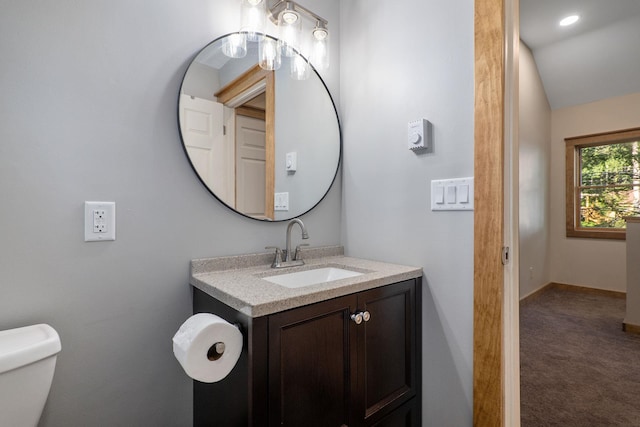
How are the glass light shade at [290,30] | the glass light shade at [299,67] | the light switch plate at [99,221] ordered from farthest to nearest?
1. the glass light shade at [299,67]
2. the glass light shade at [290,30]
3. the light switch plate at [99,221]

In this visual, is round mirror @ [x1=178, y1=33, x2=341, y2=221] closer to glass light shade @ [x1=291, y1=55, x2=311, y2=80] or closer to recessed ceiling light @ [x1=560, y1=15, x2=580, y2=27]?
glass light shade @ [x1=291, y1=55, x2=311, y2=80]

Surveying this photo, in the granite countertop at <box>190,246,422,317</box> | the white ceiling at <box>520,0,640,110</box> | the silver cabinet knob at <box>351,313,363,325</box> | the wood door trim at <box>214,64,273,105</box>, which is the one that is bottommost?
the silver cabinet knob at <box>351,313,363,325</box>

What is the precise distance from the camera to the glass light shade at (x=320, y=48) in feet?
5.07

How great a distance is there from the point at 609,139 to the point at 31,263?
217 inches

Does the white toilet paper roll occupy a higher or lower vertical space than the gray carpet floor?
higher

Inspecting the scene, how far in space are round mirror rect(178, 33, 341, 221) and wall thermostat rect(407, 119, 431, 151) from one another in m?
0.49

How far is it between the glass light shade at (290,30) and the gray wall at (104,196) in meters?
0.31

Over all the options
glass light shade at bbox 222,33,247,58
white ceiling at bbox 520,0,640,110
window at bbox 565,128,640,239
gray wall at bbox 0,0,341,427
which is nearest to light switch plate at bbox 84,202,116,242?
gray wall at bbox 0,0,341,427

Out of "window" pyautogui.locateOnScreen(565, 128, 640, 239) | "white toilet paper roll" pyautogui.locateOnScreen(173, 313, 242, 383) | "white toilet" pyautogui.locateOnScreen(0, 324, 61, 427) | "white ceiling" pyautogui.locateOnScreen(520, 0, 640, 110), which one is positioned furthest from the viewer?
"window" pyautogui.locateOnScreen(565, 128, 640, 239)

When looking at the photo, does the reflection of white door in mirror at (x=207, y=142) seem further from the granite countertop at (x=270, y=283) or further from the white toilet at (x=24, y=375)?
the white toilet at (x=24, y=375)

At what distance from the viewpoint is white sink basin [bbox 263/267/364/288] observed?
4.34 ft

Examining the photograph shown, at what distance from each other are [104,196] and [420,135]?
1215 mm

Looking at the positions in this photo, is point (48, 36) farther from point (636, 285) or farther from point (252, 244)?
point (636, 285)

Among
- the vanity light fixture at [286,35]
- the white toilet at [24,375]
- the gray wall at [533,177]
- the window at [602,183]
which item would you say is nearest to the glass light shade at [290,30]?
the vanity light fixture at [286,35]
